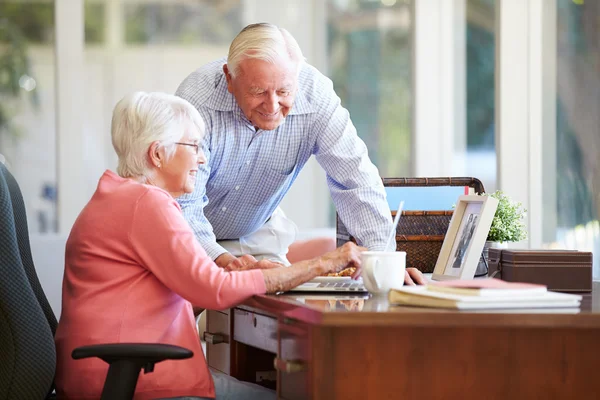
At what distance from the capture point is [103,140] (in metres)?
6.02

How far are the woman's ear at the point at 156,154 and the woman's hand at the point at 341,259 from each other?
414mm

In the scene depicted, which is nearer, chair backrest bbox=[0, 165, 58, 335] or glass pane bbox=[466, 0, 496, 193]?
chair backrest bbox=[0, 165, 58, 335]

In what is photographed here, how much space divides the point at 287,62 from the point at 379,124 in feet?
14.2

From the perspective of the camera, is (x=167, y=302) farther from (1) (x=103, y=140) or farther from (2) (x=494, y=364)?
(1) (x=103, y=140)

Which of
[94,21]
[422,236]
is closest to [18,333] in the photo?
[422,236]

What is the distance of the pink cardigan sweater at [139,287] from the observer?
1813mm

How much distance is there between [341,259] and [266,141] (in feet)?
2.85

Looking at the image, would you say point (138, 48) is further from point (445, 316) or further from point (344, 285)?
point (445, 316)

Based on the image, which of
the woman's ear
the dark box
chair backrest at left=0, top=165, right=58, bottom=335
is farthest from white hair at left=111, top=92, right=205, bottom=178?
the dark box

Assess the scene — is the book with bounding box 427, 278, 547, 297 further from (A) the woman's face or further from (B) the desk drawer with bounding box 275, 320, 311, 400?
(A) the woman's face

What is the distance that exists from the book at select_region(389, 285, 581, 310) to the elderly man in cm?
87

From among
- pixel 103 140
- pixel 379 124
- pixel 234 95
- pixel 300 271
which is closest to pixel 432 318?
pixel 300 271

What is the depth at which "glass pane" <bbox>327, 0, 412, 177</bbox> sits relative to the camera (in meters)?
6.71

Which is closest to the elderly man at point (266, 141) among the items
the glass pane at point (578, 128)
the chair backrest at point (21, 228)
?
the chair backrest at point (21, 228)
